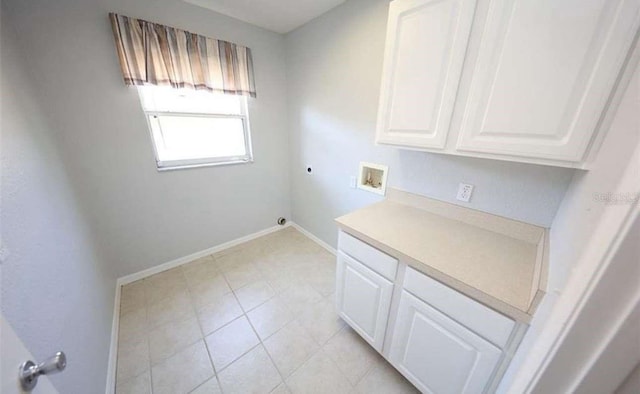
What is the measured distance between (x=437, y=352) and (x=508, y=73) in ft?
4.16

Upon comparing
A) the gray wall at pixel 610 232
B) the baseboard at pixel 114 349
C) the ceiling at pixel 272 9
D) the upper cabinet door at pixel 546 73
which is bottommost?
the baseboard at pixel 114 349

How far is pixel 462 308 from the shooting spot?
2.88 feet

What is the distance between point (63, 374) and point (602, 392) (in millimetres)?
1538

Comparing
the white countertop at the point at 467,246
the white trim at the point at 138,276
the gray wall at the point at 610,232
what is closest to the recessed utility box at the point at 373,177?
the white countertop at the point at 467,246

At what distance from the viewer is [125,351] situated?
1.39 metres

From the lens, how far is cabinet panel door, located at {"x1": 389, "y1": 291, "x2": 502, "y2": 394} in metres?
0.88

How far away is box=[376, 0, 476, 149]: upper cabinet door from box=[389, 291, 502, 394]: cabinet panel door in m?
0.86

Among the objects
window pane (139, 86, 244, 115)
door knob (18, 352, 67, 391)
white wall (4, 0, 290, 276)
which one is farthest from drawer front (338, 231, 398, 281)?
window pane (139, 86, 244, 115)

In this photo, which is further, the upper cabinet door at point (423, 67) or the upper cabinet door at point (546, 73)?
the upper cabinet door at point (423, 67)

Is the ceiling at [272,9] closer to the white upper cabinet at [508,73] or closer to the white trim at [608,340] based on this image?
the white upper cabinet at [508,73]

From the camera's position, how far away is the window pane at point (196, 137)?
192cm

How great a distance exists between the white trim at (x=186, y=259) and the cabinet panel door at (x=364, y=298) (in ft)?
5.25

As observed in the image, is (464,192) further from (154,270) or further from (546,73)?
(154,270)

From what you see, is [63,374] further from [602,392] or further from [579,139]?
[579,139]
